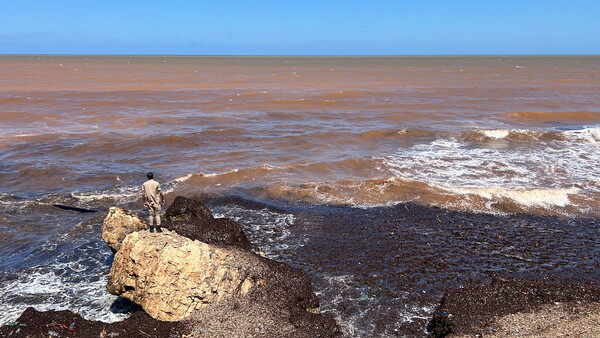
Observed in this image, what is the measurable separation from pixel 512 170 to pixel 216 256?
1461 cm

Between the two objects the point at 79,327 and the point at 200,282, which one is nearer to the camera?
the point at 79,327

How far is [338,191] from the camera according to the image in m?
17.1

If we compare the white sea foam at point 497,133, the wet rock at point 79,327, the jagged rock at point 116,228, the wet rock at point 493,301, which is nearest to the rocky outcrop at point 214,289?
the wet rock at point 79,327

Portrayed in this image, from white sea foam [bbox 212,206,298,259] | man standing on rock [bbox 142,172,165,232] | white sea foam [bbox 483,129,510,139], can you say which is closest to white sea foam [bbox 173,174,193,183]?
white sea foam [bbox 212,206,298,259]

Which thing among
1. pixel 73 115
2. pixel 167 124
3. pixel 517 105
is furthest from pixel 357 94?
pixel 73 115

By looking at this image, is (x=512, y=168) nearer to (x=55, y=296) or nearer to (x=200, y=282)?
(x=200, y=282)

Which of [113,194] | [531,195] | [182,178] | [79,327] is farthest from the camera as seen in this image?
[182,178]

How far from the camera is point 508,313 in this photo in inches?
332

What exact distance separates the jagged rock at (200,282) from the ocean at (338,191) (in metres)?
0.73

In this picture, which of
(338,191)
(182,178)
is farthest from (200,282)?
(182,178)

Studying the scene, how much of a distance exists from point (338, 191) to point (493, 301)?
872cm

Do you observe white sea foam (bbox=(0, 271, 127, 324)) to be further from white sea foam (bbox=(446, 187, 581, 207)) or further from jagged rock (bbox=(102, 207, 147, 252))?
white sea foam (bbox=(446, 187, 581, 207))

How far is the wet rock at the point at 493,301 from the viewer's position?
8250mm

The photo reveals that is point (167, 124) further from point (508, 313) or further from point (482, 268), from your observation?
point (508, 313)
